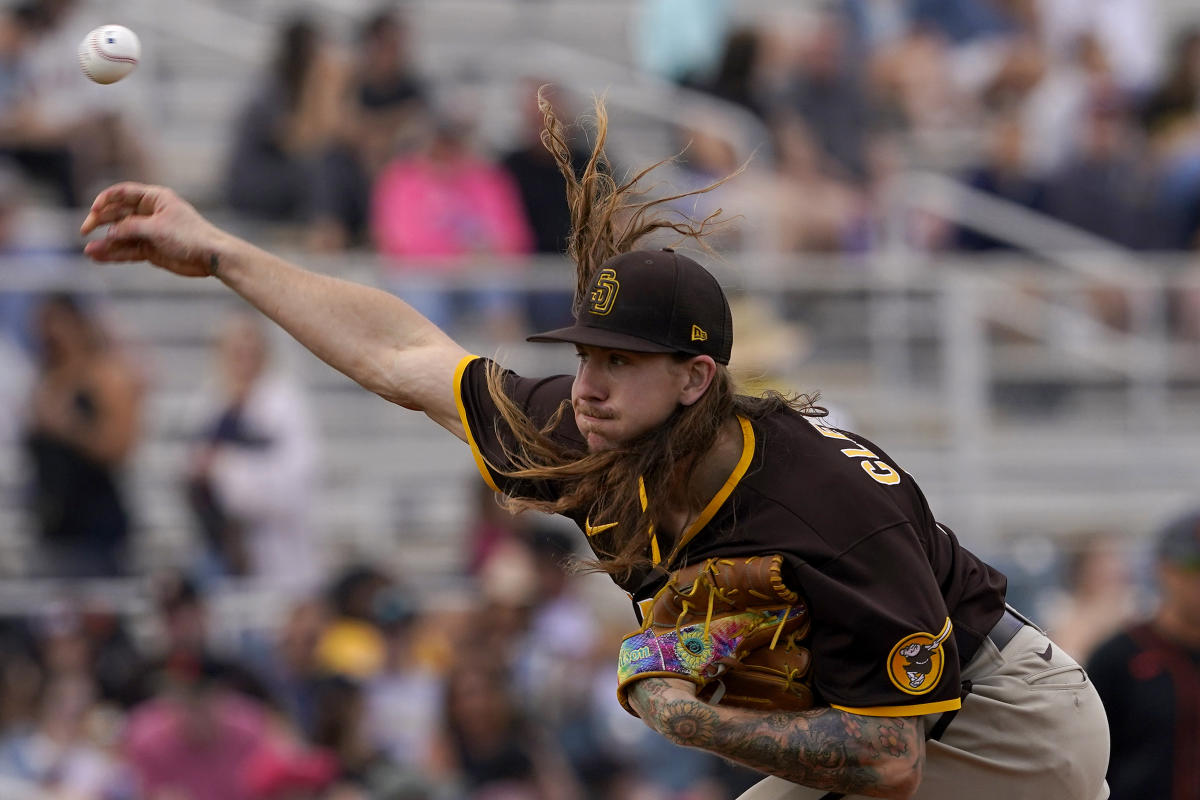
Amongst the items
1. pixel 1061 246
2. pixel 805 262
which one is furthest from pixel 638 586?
pixel 1061 246

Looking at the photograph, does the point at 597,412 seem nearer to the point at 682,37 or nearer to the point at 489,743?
the point at 489,743

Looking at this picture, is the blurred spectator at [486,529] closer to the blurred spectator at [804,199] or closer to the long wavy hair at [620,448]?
the blurred spectator at [804,199]

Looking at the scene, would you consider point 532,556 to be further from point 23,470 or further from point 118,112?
point 118,112

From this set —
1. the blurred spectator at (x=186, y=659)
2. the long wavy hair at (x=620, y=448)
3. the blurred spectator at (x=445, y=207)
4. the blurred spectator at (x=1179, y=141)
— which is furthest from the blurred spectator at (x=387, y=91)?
the long wavy hair at (x=620, y=448)

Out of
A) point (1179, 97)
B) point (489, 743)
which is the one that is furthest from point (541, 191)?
point (1179, 97)

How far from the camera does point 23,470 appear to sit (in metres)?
9.45

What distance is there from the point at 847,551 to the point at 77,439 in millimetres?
6148

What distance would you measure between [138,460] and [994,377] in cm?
521

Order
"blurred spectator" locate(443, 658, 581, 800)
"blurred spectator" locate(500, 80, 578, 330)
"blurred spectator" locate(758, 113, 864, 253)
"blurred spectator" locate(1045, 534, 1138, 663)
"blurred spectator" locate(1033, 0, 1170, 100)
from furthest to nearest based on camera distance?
"blurred spectator" locate(1033, 0, 1170, 100), "blurred spectator" locate(758, 113, 864, 253), "blurred spectator" locate(500, 80, 578, 330), "blurred spectator" locate(1045, 534, 1138, 663), "blurred spectator" locate(443, 658, 581, 800)

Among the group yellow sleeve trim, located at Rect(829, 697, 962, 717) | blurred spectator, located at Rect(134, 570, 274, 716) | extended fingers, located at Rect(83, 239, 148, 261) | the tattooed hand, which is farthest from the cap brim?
blurred spectator, located at Rect(134, 570, 274, 716)

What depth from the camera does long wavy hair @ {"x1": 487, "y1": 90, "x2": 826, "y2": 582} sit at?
13.6ft

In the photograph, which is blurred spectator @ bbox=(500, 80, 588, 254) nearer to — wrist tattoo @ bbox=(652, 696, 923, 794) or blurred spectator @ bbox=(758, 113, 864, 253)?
blurred spectator @ bbox=(758, 113, 864, 253)

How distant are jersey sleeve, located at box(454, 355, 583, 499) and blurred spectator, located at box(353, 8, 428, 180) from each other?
6.78 meters

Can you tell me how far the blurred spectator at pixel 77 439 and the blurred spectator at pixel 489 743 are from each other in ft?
6.40
